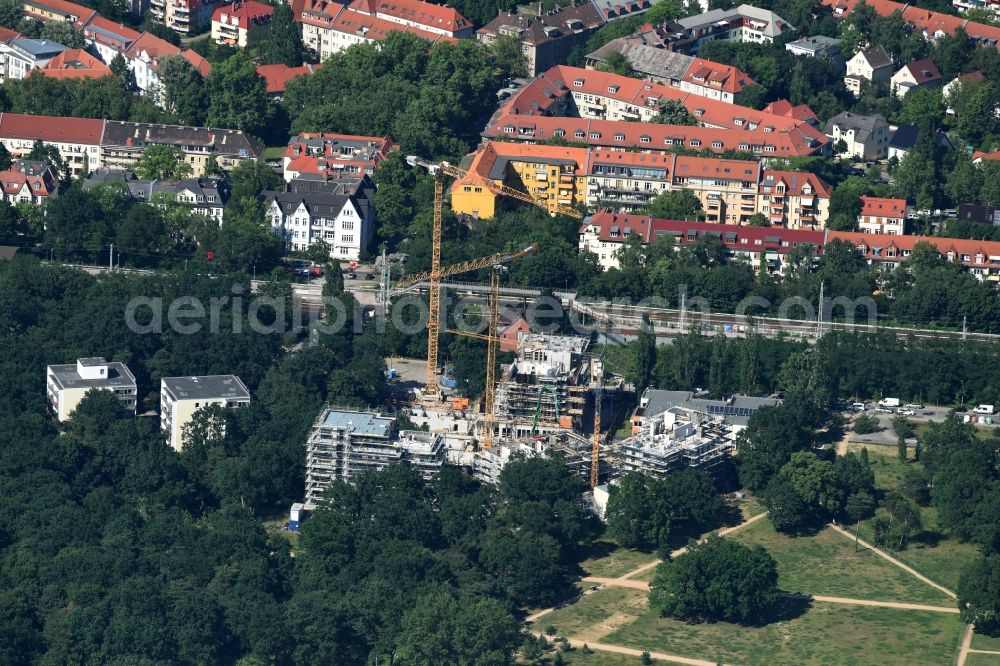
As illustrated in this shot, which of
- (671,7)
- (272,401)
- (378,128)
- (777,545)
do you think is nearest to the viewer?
(777,545)

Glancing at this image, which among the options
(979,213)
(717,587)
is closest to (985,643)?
(717,587)

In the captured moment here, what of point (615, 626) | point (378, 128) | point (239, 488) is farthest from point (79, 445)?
point (378, 128)

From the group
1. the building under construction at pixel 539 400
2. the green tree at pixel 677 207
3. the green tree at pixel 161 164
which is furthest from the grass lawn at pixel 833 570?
the green tree at pixel 161 164

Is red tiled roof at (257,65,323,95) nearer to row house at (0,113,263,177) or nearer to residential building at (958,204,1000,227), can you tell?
Answer: row house at (0,113,263,177)

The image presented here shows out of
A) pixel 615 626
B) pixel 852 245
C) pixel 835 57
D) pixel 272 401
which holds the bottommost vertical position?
pixel 615 626

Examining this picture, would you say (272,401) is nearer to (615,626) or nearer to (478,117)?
(615,626)

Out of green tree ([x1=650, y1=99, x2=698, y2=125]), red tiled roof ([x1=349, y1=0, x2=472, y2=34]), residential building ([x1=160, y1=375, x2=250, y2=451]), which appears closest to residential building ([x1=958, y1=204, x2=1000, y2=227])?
green tree ([x1=650, y1=99, x2=698, y2=125])
